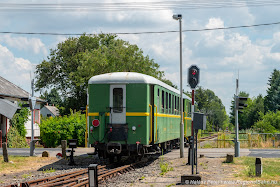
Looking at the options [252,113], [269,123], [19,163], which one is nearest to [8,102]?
[19,163]

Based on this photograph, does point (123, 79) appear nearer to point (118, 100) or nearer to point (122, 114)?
point (118, 100)

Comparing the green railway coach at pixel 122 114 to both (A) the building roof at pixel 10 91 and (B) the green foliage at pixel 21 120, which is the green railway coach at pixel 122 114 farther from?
(B) the green foliage at pixel 21 120

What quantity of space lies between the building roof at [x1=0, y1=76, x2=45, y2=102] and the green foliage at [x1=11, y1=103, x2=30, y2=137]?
105cm

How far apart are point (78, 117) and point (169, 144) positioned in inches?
551

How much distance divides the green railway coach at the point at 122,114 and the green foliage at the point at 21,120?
1772cm

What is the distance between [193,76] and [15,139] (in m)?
19.8

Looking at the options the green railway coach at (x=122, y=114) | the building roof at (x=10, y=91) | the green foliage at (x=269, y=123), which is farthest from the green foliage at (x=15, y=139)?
the green foliage at (x=269, y=123)

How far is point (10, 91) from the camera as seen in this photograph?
113 ft

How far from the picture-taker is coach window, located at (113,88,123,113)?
56.5 feet

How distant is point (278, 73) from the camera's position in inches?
3036

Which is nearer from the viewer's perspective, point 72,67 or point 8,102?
point 8,102

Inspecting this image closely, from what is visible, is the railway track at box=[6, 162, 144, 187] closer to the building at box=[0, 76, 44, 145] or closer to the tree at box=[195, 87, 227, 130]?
the building at box=[0, 76, 44, 145]

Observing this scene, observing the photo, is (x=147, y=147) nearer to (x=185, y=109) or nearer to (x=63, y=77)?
(x=185, y=109)

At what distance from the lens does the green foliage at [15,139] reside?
108ft
